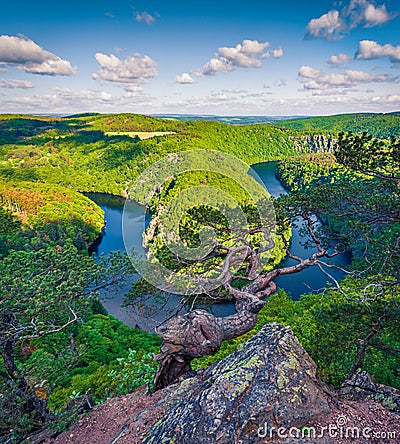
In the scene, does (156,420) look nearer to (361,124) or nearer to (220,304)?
(220,304)

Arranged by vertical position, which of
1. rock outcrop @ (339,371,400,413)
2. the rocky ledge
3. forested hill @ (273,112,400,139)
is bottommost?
forested hill @ (273,112,400,139)

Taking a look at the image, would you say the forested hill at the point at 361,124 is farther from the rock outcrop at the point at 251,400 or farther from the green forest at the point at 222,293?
the rock outcrop at the point at 251,400

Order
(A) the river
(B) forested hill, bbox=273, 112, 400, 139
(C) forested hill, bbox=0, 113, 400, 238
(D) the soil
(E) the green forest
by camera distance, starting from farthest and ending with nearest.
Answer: (B) forested hill, bbox=273, 112, 400, 139 → (C) forested hill, bbox=0, 113, 400, 238 → (A) the river → (E) the green forest → (D) the soil

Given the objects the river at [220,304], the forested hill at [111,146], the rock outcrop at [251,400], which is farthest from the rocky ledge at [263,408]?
the forested hill at [111,146]

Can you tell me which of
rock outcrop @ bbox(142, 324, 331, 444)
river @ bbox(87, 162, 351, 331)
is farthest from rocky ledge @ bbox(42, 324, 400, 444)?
river @ bbox(87, 162, 351, 331)

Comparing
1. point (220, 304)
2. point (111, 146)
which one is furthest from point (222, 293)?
point (111, 146)

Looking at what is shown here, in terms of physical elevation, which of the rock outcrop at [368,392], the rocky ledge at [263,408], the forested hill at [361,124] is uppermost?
the rocky ledge at [263,408]

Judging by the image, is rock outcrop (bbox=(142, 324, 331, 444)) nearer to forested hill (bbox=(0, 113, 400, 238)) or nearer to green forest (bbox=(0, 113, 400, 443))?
green forest (bbox=(0, 113, 400, 443))

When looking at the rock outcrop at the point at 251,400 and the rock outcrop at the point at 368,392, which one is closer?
the rock outcrop at the point at 251,400

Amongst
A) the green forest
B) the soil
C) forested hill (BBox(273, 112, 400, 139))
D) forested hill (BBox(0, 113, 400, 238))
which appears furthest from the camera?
forested hill (BBox(273, 112, 400, 139))

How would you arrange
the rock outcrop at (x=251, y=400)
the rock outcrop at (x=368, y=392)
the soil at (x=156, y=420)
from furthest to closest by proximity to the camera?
1. the rock outcrop at (x=368, y=392)
2. the soil at (x=156, y=420)
3. the rock outcrop at (x=251, y=400)
